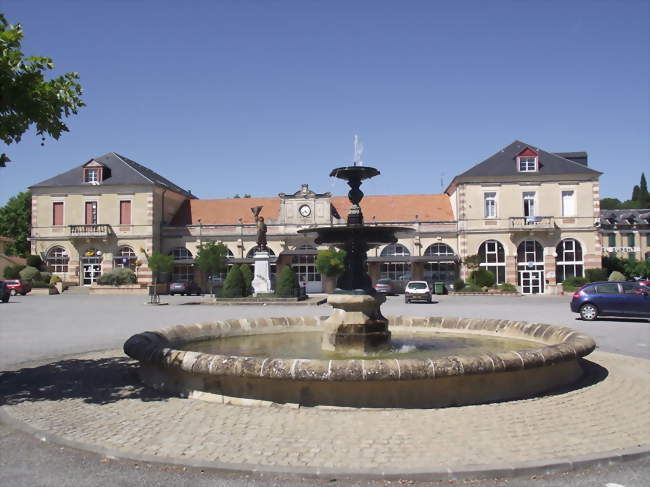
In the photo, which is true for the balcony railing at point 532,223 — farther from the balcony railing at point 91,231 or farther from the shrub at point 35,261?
the shrub at point 35,261

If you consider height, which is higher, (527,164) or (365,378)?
(527,164)

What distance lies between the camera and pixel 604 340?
44.1ft

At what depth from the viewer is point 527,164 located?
4353 cm

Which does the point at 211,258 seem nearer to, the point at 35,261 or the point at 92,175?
the point at 92,175

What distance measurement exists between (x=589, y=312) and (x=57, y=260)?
4196 centimetres

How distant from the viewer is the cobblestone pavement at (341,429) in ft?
16.1

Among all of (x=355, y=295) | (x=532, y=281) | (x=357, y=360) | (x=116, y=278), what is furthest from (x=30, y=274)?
(x=357, y=360)

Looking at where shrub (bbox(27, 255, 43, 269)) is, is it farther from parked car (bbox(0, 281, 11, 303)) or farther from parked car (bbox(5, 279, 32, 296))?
parked car (bbox(0, 281, 11, 303))

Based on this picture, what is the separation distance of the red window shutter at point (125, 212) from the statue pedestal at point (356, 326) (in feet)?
133

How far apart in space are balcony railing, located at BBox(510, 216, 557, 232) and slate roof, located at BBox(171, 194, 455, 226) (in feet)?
16.9

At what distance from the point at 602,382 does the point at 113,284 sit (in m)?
39.7

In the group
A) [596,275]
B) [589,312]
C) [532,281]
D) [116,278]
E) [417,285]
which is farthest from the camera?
[532,281]

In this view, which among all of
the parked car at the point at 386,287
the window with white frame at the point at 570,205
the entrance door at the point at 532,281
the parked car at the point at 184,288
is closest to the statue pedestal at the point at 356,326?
the parked car at the point at 386,287

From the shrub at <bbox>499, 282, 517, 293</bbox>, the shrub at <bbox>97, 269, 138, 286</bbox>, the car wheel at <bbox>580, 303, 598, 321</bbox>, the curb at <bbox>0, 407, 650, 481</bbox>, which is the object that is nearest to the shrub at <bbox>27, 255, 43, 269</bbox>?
the shrub at <bbox>97, 269, 138, 286</bbox>
